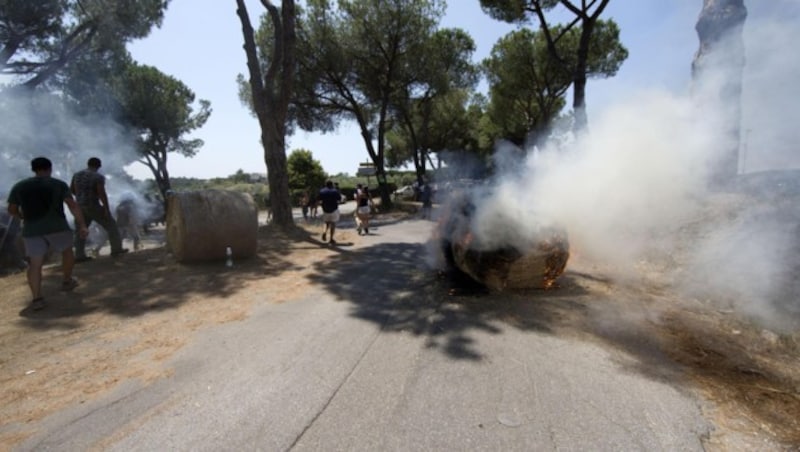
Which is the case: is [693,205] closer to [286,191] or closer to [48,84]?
[286,191]

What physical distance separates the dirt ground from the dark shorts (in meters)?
0.67

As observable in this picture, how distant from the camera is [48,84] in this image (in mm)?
16703

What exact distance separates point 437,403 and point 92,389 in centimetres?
267

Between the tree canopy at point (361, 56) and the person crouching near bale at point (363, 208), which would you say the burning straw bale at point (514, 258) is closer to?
the person crouching near bale at point (363, 208)

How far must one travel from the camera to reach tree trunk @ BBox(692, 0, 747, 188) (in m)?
8.40

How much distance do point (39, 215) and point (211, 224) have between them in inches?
91.9

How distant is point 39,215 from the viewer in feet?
16.6

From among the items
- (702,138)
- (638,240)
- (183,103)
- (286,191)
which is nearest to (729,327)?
(638,240)

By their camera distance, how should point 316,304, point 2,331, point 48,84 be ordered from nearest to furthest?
point 2,331 < point 316,304 < point 48,84

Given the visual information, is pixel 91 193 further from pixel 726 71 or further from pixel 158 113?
pixel 158 113

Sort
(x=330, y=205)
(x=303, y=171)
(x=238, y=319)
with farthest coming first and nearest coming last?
(x=303, y=171) < (x=330, y=205) < (x=238, y=319)

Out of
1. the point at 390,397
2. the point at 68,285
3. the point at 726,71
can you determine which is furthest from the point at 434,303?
the point at 726,71

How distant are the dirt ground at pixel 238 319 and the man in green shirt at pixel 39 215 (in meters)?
0.55

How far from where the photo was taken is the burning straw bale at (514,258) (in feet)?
17.6
